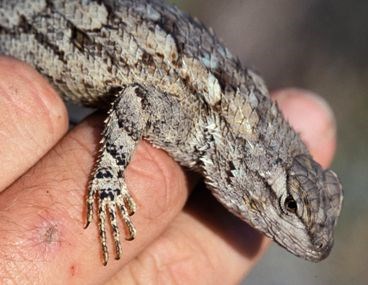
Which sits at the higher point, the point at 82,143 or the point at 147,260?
the point at 82,143

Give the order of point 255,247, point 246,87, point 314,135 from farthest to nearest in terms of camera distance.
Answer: point 314,135 → point 255,247 → point 246,87

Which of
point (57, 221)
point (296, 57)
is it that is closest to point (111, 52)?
point (57, 221)

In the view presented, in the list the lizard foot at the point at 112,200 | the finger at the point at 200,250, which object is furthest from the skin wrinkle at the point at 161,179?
the finger at the point at 200,250

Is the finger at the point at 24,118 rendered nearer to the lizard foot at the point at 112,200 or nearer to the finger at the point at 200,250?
the lizard foot at the point at 112,200

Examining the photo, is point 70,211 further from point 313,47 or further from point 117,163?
point 313,47

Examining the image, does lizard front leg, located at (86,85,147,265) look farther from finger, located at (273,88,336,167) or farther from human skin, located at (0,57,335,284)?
finger, located at (273,88,336,167)

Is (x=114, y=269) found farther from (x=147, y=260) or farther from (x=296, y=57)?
(x=296, y=57)

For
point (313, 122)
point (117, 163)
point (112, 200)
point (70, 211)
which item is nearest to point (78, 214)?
point (70, 211)
